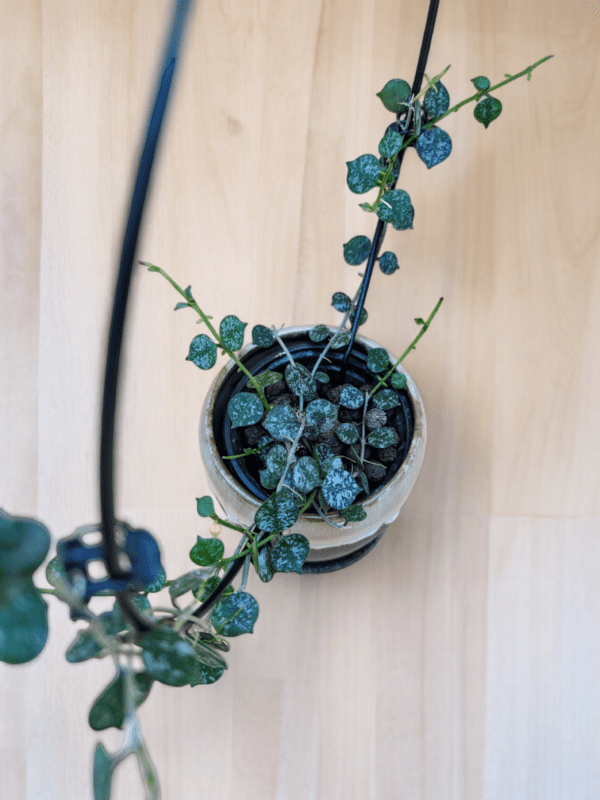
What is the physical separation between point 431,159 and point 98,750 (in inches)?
17.2

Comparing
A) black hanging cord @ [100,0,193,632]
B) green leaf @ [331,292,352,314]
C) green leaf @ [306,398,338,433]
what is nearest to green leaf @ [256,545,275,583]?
green leaf @ [306,398,338,433]

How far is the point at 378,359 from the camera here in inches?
22.3

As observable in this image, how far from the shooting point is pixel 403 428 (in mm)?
590

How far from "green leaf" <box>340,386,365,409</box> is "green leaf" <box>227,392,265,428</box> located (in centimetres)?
7

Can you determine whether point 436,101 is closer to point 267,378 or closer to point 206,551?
point 267,378

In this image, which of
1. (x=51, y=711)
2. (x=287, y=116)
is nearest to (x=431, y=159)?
(x=287, y=116)

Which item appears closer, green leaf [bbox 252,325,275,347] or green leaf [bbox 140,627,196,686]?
green leaf [bbox 140,627,196,686]

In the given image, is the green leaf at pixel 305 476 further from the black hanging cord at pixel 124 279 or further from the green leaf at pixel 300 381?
the black hanging cord at pixel 124 279

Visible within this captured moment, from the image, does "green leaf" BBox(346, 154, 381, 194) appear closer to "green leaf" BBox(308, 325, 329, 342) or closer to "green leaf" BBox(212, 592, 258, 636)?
"green leaf" BBox(308, 325, 329, 342)

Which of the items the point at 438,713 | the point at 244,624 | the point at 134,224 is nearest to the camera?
the point at 134,224

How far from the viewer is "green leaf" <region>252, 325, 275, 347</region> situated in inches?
22.2

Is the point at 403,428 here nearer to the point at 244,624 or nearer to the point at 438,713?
the point at 244,624

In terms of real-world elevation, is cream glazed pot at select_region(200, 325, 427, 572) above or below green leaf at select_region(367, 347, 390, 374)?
below

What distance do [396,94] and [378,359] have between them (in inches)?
7.8
